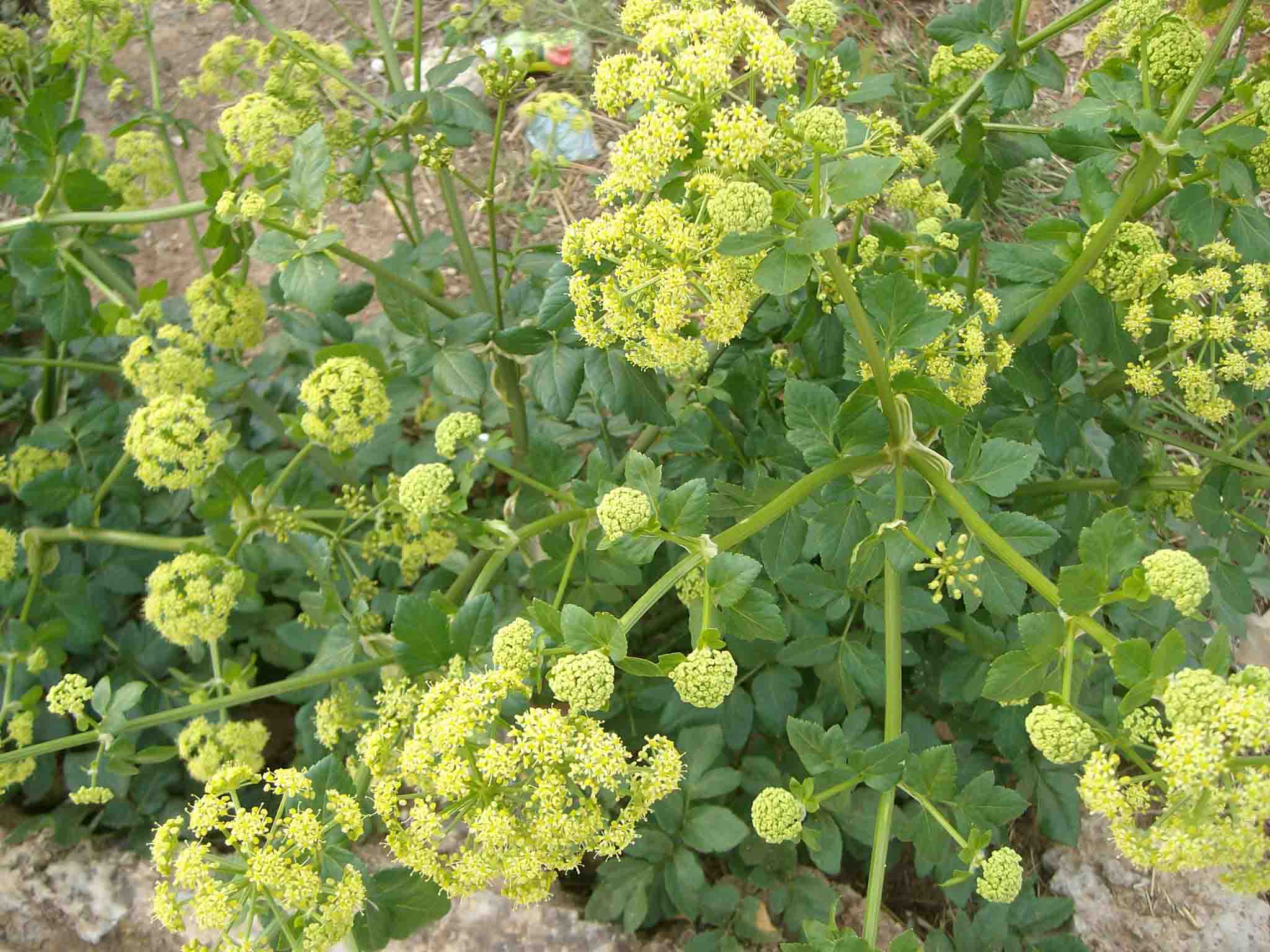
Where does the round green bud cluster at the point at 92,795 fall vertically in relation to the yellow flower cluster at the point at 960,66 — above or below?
below

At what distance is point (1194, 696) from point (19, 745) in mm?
3047

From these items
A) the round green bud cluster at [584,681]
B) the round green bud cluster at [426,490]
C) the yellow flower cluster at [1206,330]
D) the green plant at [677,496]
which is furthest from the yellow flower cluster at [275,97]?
the yellow flower cluster at [1206,330]

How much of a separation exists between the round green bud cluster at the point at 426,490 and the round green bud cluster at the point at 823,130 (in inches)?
44.9

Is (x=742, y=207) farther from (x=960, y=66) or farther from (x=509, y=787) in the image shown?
(x=960, y=66)

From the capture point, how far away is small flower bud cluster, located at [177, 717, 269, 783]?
2.91 metres

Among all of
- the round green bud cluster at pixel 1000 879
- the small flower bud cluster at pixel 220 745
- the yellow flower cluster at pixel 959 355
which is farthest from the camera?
the small flower bud cluster at pixel 220 745

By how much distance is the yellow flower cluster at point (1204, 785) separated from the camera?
1.59 meters

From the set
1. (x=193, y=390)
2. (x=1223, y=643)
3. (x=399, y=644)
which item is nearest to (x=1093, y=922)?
(x=1223, y=643)

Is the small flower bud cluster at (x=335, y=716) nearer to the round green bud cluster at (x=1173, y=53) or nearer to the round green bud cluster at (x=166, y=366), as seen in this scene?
the round green bud cluster at (x=166, y=366)

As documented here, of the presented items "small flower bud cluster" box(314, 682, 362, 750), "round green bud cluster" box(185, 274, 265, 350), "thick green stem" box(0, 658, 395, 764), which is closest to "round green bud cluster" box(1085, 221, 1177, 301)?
"thick green stem" box(0, 658, 395, 764)

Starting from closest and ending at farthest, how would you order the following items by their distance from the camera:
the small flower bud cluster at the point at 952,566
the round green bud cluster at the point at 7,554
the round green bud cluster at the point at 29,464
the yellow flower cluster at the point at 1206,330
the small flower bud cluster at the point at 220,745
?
1. the small flower bud cluster at the point at 952,566
2. the yellow flower cluster at the point at 1206,330
3. the small flower bud cluster at the point at 220,745
4. the round green bud cluster at the point at 7,554
5. the round green bud cluster at the point at 29,464

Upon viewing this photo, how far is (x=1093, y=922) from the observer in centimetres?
352

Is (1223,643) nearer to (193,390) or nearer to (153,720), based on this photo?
(153,720)

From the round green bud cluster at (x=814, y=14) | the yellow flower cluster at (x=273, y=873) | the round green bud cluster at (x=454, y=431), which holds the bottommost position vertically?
the yellow flower cluster at (x=273, y=873)
